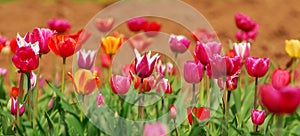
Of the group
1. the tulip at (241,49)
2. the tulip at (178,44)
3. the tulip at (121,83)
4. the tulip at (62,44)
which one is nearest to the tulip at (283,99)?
the tulip at (121,83)

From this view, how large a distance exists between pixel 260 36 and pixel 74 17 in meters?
2.08

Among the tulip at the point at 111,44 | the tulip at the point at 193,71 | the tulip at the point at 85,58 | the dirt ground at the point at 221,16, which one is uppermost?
the dirt ground at the point at 221,16

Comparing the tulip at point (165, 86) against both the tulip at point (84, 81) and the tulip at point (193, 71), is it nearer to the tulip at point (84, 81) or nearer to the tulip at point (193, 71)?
the tulip at point (193, 71)

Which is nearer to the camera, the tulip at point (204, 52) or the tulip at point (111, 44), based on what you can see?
the tulip at point (204, 52)

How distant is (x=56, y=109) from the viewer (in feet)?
9.82

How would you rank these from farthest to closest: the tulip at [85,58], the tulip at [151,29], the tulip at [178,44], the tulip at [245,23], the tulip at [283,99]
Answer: the tulip at [151,29] < the tulip at [245,23] < the tulip at [178,44] < the tulip at [85,58] < the tulip at [283,99]

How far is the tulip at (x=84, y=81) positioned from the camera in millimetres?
2598

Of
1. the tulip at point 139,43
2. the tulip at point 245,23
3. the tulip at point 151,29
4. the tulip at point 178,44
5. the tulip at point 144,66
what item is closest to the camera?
the tulip at point 144,66

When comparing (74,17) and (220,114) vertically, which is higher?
(74,17)

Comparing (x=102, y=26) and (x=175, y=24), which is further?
(x=175, y=24)

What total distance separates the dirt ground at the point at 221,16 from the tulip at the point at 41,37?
3.09m

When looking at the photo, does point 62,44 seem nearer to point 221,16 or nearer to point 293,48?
point 293,48

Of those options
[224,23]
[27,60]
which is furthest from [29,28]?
[27,60]

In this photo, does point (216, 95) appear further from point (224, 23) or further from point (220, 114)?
point (224, 23)
